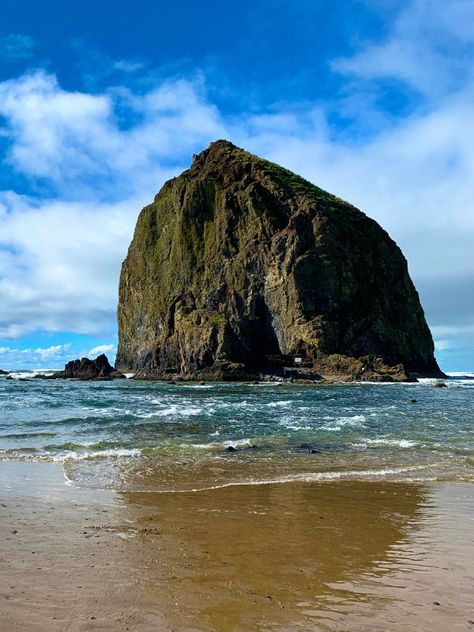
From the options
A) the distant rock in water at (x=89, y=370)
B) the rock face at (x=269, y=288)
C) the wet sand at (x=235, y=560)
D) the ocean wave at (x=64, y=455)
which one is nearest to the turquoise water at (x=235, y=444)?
the ocean wave at (x=64, y=455)

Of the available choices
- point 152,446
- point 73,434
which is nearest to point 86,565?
point 152,446

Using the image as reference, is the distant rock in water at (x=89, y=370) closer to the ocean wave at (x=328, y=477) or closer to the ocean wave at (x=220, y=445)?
the ocean wave at (x=220, y=445)

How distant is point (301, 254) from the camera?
8862 cm

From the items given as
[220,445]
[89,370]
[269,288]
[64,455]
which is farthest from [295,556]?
[89,370]

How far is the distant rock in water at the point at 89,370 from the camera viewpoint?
89.4 m

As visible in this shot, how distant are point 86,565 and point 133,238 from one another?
12356 cm

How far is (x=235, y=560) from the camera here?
6605 millimetres

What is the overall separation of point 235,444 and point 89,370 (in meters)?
78.3

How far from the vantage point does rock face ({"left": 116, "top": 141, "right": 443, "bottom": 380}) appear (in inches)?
3201

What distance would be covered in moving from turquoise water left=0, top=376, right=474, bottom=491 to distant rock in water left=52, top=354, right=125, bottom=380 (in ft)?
200

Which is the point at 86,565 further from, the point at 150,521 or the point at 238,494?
the point at 238,494

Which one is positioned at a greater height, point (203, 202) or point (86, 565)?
point (203, 202)

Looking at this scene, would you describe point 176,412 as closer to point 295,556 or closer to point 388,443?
point 388,443

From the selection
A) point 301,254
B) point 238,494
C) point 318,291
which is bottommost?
point 238,494
